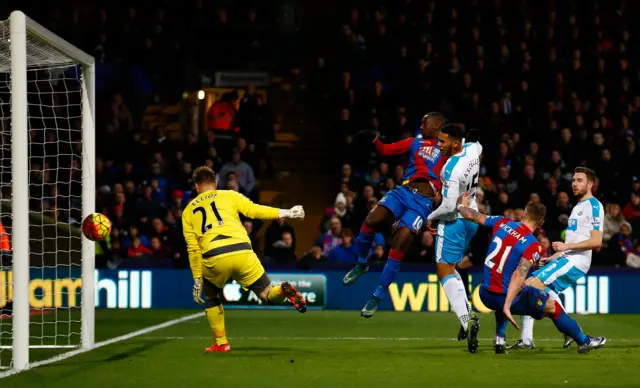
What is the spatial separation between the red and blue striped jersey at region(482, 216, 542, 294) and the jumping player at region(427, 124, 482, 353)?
1.52 feet

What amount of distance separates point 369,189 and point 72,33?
8.66 meters

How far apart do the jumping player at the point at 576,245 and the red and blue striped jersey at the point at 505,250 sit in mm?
605

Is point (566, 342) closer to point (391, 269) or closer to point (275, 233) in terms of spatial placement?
point (391, 269)

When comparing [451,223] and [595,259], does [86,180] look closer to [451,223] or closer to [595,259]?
[451,223]

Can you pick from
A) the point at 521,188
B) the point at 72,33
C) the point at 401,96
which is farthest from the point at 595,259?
the point at 72,33

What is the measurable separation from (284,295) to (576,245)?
307 cm

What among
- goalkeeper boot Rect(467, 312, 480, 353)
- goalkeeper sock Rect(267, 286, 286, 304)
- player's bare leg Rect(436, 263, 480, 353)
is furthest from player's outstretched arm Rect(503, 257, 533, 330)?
goalkeeper sock Rect(267, 286, 286, 304)

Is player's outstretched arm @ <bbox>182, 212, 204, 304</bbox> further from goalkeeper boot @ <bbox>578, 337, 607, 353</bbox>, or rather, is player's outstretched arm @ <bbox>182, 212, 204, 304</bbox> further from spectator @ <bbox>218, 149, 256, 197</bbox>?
spectator @ <bbox>218, 149, 256, 197</bbox>

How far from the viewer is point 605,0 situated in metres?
25.8

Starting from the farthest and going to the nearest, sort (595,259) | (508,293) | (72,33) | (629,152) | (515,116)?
(72,33)
(515,116)
(629,152)
(595,259)
(508,293)

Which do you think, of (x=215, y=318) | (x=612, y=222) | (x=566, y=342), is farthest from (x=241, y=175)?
(x=566, y=342)

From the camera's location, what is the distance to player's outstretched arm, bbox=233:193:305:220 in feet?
37.0

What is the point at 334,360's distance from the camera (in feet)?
36.6

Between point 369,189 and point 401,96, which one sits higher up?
point 401,96
